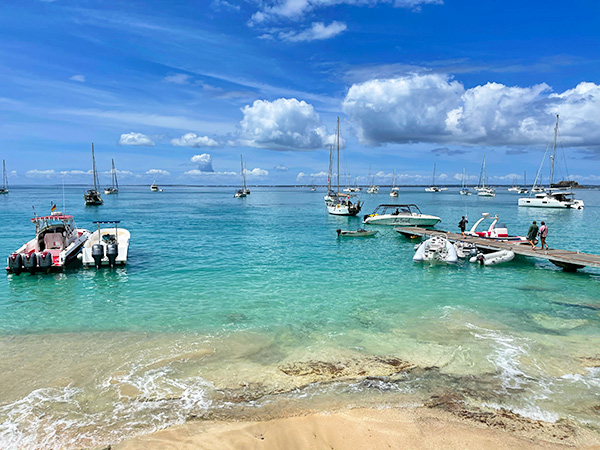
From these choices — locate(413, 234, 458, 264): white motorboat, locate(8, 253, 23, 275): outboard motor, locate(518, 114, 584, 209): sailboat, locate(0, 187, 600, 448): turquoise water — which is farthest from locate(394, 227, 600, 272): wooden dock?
locate(518, 114, 584, 209): sailboat

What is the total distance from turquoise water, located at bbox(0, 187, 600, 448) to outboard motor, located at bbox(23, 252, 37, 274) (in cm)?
51

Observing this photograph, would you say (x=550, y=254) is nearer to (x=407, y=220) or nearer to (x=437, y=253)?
(x=437, y=253)

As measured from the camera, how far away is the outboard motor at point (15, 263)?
21.2 m

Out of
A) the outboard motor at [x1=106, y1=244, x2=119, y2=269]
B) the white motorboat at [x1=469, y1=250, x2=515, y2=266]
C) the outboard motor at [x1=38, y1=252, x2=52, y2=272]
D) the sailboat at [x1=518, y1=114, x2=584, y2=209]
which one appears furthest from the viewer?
the sailboat at [x1=518, y1=114, x2=584, y2=209]

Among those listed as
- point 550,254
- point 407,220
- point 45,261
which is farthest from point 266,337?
point 407,220

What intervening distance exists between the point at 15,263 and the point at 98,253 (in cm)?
412

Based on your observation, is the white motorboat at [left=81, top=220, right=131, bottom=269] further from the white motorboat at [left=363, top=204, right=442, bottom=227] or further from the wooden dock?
the white motorboat at [left=363, top=204, right=442, bottom=227]

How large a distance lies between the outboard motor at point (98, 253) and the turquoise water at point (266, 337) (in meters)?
0.93

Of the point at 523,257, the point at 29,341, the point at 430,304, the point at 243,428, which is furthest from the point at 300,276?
the point at 523,257

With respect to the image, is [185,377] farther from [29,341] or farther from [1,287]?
[1,287]

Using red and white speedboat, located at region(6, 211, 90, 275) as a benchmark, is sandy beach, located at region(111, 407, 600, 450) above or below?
below

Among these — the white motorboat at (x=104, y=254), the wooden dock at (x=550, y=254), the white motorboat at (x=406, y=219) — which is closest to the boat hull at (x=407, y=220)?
the white motorboat at (x=406, y=219)

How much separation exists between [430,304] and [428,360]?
6.15 metres

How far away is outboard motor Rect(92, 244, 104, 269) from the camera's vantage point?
23.1 m
